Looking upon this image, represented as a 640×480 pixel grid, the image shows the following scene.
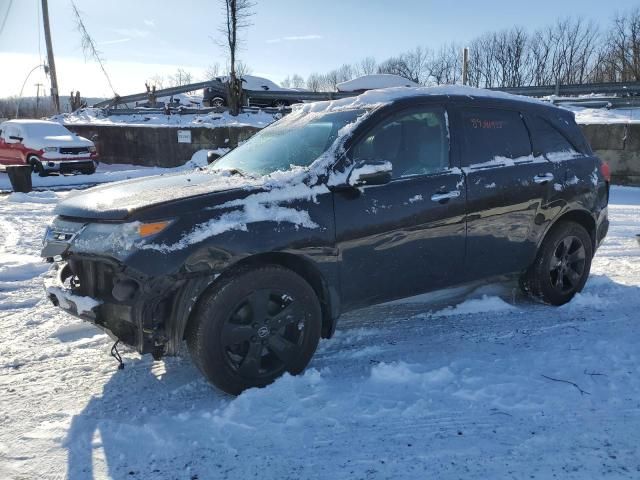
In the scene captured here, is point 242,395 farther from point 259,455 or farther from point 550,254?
point 550,254

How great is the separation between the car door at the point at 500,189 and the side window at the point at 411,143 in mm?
204

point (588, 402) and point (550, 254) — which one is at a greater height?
point (550, 254)

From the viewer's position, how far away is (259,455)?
2.65m

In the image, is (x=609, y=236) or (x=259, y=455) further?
(x=609, y=236)

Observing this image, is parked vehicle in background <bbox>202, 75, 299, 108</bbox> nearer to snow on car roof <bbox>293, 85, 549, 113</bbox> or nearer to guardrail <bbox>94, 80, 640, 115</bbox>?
guardrail <bbox>94, 80, 640, 115</bbox>

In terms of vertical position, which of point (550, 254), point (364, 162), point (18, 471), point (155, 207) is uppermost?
point (364, 162)

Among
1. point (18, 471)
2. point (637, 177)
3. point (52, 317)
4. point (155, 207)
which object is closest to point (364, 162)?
point (155, 207)

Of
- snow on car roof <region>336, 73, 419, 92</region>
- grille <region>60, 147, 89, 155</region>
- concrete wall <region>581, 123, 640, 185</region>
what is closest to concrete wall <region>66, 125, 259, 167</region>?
grille <region>60, 147, 89, 155</region>

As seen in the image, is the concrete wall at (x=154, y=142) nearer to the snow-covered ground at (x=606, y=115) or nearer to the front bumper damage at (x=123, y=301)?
the snow-covered ground at (x=606, y=115)

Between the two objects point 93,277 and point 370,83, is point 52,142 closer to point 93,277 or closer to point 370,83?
point 370,83

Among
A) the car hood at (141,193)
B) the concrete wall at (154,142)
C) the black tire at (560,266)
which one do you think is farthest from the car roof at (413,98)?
the concrete wall at (154,142)

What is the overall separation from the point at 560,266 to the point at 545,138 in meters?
1.13

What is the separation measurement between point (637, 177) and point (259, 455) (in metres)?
11.8

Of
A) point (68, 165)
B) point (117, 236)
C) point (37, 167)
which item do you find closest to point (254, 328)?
point (117, 236)
